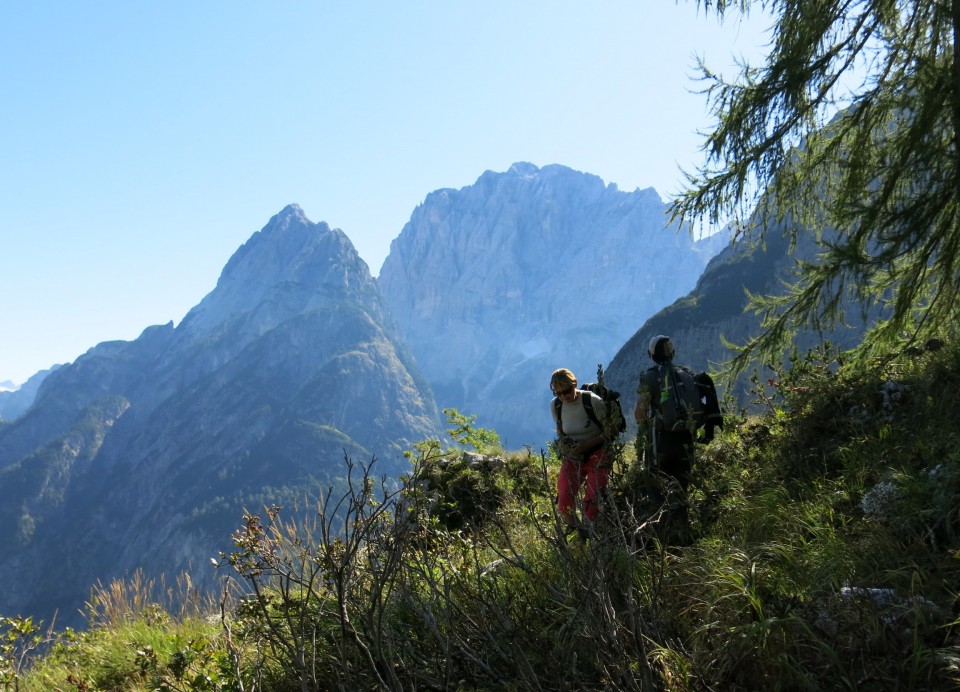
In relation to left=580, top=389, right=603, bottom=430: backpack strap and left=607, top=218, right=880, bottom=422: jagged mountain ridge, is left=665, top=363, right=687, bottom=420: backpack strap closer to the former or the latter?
left=580, top=389, right=603, bottom=430: backpack strap

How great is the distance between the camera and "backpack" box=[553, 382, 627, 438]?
3.14 m

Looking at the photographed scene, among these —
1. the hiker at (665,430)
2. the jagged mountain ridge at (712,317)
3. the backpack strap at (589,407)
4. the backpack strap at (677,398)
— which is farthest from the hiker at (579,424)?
the jagged mountain ridge at (712,317)

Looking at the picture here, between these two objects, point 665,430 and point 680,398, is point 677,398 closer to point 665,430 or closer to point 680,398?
point 680,398

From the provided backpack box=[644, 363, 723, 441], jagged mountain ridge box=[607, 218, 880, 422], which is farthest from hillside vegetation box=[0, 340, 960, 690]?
jagged mountain ridge box=[607, 218, 880, 422]

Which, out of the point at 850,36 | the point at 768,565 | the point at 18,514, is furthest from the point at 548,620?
the point at 18,514

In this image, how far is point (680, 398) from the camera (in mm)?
4711

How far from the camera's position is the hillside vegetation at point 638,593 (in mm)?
2234

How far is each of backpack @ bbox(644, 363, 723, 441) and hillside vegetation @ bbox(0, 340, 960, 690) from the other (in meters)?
0.53

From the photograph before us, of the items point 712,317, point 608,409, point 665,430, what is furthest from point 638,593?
point 712,317

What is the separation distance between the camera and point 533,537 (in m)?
4.40

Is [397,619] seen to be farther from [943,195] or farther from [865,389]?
[943,195]

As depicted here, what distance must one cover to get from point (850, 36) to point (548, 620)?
18.7 feet

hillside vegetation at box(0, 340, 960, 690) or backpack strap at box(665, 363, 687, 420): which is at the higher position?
backpack strap at box(665, 363, 687, 420)

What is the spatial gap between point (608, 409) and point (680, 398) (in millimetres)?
973
